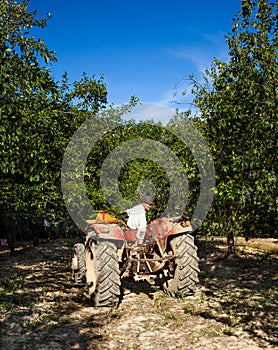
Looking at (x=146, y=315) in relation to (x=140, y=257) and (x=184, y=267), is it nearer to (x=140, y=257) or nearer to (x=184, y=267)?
(x=184, y=267)

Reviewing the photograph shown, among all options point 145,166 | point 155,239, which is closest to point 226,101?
point 145,166

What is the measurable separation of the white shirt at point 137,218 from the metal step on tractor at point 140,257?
0.52ft

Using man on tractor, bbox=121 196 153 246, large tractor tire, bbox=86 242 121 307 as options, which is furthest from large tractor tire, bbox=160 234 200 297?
large tractor tire, bbox=86 242 121 307

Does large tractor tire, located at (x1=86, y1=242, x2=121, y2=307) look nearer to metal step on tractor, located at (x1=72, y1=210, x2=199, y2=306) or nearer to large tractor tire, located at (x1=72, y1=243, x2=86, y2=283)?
metal step on tractor, located at (x1=72, y1=210, x2=199, y2=306)

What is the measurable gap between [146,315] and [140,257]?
4.49 ft

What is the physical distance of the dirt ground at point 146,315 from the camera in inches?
223

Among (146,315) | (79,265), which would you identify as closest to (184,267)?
(146,315)

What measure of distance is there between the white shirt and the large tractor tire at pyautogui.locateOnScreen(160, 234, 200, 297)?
85 cm

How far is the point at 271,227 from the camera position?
10.1m

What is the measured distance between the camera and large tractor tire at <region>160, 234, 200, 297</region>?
304 inches

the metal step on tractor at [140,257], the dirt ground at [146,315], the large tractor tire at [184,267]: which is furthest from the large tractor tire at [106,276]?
the large tractor tire at [184,267]

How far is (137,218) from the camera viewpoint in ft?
25.3

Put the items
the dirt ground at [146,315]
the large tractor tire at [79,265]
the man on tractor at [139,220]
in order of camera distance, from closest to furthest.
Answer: the dirt ground at [146,315] < the man on tractor at [139,220] < the large tractor tire at [79,265]

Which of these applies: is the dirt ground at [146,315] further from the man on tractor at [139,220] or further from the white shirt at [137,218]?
the white shirt at [137,218]
